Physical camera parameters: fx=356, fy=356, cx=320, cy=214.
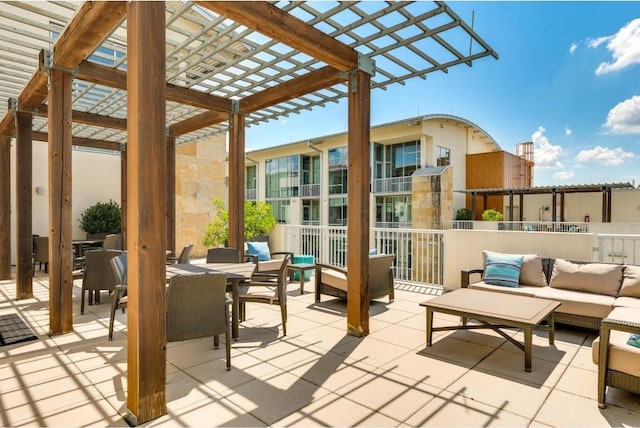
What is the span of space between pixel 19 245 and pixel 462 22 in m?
6.97

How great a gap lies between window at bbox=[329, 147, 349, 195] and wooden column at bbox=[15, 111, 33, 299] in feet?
45.6

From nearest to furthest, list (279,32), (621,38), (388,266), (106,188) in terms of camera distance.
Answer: (279,32)
(388,266)
(106,188)
(621,38)

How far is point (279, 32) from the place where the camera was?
127 inches

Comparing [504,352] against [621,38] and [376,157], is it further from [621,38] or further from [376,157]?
[376,157]

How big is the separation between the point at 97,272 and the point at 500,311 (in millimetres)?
4933

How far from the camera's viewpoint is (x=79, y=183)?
971cm

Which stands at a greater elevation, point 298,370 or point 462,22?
point 462,22

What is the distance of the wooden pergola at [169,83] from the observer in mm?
2266

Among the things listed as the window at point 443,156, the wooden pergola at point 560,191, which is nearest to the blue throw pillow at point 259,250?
the window at point 443,156

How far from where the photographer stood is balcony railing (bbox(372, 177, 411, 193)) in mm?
17297

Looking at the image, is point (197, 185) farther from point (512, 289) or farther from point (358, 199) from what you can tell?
point (512, 289)

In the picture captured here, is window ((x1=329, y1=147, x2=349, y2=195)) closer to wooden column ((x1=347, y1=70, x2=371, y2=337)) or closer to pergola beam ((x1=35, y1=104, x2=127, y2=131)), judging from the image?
pergola beam ((x1=35, y1=104, x2=127, y2=131))

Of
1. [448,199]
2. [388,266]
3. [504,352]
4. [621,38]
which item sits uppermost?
[621,38]

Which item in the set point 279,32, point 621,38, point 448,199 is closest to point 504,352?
point 279,32
